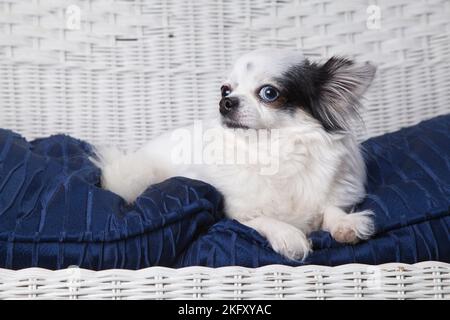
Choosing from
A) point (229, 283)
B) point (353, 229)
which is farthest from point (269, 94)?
point (229, 283)

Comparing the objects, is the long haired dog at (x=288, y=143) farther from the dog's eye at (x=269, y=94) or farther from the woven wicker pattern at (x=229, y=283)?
the woven wicker pattern at (x=229, y=283)

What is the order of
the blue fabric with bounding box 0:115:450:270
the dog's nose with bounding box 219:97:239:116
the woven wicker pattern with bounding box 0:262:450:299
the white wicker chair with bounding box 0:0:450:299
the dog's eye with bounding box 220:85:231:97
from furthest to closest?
the white wicker chair with bounding box 0:0:450:299, the dog's eye with bounding box 220:85:231:97, the dog's nose with bounding box 219:97:239:116, the blue fabric with bounding box 0:115:450:270, the woven wicker pattern with bounding box 0:262:450:299

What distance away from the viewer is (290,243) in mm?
1412

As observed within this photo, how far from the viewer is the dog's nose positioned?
1720 mm

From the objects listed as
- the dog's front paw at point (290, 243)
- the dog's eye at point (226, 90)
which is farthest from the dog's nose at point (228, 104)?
the dog's front paw at point (290, 243)

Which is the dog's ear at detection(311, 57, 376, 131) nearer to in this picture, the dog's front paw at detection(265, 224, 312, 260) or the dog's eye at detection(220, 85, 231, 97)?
the dog's eye at detection(220, 85, 231, 97)

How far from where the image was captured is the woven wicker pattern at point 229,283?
1226 millimetres

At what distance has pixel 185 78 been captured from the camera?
2492 millimetres

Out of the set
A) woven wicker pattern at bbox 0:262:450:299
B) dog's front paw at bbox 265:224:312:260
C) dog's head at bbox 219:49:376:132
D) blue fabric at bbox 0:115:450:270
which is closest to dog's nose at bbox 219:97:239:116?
dog's head at bbox 219:49:376:132

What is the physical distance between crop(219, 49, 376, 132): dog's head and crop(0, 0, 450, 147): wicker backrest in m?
0.65

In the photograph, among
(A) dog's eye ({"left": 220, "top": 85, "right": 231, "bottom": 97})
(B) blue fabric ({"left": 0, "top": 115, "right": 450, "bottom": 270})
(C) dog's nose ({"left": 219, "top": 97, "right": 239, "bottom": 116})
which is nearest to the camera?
(B) blue fabric ({"left": 0, "top": 115, "right": 450, "bottom": 270})
